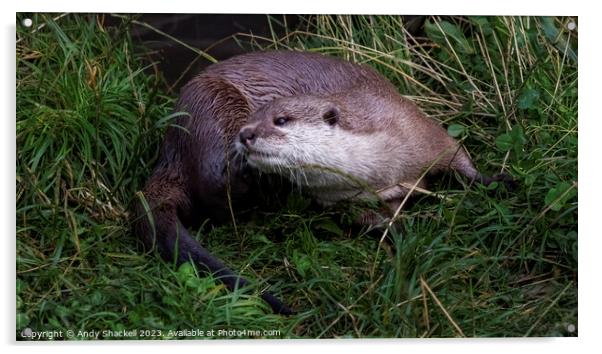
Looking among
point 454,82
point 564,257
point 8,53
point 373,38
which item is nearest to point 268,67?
point 373,38

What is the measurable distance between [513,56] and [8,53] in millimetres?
1336

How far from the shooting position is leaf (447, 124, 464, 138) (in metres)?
3.16

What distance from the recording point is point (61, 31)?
313cm

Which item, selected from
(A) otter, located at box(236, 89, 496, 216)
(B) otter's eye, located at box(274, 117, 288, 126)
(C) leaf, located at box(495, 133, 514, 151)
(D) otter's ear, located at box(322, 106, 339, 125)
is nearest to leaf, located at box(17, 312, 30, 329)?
(A) otter, located at box(236, 89, 496, 216)

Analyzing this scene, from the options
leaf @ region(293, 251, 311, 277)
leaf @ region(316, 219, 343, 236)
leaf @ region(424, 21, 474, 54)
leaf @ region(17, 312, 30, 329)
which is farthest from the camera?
leaf @ region(424, 21, 474, 54)

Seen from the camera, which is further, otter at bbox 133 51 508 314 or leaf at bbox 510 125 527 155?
leaf at bbox 510 125 527 155

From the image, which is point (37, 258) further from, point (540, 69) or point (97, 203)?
point (540, 69)

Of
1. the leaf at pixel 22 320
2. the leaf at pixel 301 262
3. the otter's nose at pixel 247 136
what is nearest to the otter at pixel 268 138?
the otter's nose at pixel 247 136

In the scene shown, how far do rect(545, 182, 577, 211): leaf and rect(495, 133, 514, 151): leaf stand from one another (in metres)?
0.18

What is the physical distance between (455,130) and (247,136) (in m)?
0.64

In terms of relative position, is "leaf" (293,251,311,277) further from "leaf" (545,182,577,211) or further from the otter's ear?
"leaf" (545,182,577,211)

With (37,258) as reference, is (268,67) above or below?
above

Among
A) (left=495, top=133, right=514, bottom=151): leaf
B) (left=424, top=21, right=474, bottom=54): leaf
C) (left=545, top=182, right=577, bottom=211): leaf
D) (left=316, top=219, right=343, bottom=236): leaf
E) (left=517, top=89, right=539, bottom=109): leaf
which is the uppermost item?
(left=424, top=21, right=474, bottom=54): leaf

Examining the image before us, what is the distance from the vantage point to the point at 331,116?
2938 millimetres
